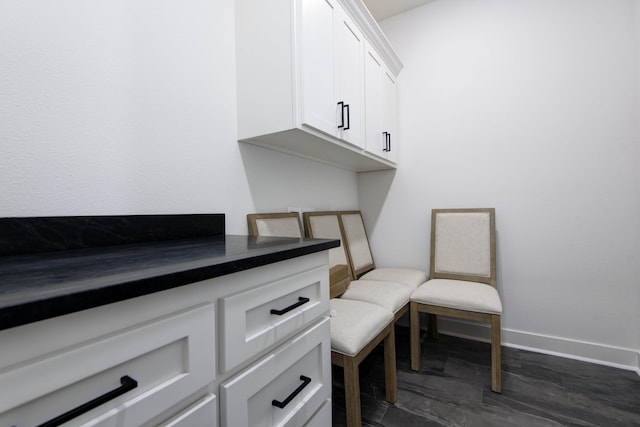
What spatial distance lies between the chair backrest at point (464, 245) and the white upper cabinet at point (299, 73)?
0.98 m

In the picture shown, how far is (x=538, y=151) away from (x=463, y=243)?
78cm

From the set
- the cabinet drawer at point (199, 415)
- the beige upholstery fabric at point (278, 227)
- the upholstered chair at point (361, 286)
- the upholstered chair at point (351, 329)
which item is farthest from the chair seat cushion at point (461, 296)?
the cabinet drawer at point (199, 415)

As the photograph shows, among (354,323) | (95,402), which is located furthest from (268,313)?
(354,323)

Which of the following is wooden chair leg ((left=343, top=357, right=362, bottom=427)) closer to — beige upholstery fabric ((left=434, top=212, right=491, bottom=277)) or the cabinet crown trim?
beige upholstery fabric ((left=434, top=212, right=491, bottom=277))

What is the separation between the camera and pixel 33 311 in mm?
318

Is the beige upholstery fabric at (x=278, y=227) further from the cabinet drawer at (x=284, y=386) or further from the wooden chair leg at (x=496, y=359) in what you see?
the wooden chair leg at (x=496, y=359)

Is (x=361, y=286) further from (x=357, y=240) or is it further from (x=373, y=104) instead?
(x=373, y=104)

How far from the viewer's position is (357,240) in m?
2.19

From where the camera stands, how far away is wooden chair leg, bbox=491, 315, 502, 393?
1.42 metres

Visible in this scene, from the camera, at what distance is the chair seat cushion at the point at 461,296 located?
148 centimetres

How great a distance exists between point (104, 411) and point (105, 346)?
0.10m

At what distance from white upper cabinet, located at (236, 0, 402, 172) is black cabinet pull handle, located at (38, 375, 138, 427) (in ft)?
3.16

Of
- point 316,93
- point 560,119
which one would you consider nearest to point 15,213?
point 316,93

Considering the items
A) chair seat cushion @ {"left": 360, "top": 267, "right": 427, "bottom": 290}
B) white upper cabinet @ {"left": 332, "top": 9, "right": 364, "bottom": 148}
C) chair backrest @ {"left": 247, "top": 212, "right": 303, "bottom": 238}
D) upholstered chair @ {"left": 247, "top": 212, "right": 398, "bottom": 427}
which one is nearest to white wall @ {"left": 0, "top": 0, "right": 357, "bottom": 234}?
chair backrest @ {"left": 247, "top": 212, "right": 303, "bottom": 238}
